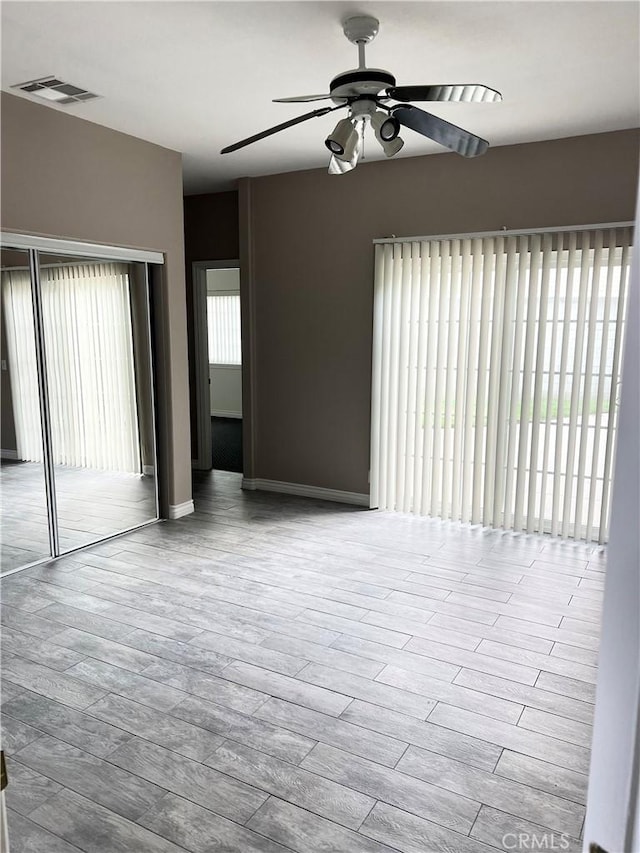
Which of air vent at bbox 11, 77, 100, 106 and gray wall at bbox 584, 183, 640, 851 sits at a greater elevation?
air vent at bbox 11, 77, 100, 106

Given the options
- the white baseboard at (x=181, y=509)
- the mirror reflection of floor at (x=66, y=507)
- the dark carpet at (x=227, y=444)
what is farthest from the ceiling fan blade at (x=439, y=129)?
the dark carpet at (x=227, y=444)

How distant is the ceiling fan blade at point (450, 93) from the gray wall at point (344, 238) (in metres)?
2.18

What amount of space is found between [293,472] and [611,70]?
3.82 m

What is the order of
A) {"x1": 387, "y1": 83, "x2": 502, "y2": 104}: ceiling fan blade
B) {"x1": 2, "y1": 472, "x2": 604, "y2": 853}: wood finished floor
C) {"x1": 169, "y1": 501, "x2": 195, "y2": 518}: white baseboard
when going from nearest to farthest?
{"x1": 2, "y1": 472, "x2": 604, "y2": 853}: wood finished floor, {"x1": 387, "y1": 83, "x2": 502, "y2": 104}: ceiling fan blade, {"x1": 169, "y1": 501, "x2": 195, "y2": 518}: white baseboard

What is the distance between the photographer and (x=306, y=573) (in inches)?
156

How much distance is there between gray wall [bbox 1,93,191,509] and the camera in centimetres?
367

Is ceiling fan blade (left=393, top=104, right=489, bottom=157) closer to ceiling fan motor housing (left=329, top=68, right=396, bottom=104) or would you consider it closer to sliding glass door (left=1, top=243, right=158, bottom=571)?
ceiling fan motor housing (left=329, top=68, right=396, bottom=104)

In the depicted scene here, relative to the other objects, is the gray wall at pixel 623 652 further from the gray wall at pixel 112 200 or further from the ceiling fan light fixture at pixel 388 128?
the gray wall at pixel 112 200

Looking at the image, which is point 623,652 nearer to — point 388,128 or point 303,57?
point 388,128

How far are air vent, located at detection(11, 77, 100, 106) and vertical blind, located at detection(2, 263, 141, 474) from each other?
96 cm

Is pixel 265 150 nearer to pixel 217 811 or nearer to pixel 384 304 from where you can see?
pixel 384 304

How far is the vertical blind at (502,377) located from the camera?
4285 mm

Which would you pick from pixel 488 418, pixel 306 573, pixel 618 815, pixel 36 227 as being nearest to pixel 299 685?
pixel 306 573
